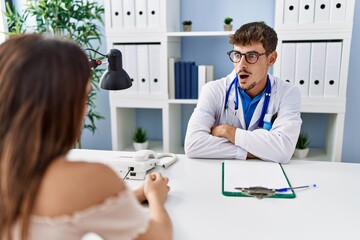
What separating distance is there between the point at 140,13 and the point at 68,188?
6.59ft

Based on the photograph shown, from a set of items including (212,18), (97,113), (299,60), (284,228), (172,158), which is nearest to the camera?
(284,228)

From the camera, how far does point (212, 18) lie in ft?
8.77

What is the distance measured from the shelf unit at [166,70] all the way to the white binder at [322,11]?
0.01 m

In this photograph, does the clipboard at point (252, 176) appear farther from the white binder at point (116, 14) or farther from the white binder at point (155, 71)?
the white binder at point (116, 14)

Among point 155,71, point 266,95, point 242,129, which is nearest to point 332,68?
point 266,95

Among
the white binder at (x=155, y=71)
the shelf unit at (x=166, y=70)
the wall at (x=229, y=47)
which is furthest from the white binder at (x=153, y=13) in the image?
the wall at (x=229, y=47)

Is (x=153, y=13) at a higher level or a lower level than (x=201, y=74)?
higher

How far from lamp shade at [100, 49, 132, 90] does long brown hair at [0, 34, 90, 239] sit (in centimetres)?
69

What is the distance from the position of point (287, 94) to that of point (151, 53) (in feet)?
3.49

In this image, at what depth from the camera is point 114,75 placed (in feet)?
4.37

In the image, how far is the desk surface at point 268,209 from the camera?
91 cm

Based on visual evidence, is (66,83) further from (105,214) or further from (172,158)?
(172,158)

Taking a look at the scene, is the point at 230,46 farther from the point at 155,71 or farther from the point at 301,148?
the point at 301,148

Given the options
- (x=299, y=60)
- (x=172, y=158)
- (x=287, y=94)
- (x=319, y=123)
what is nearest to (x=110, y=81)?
(x=172, y=158)
